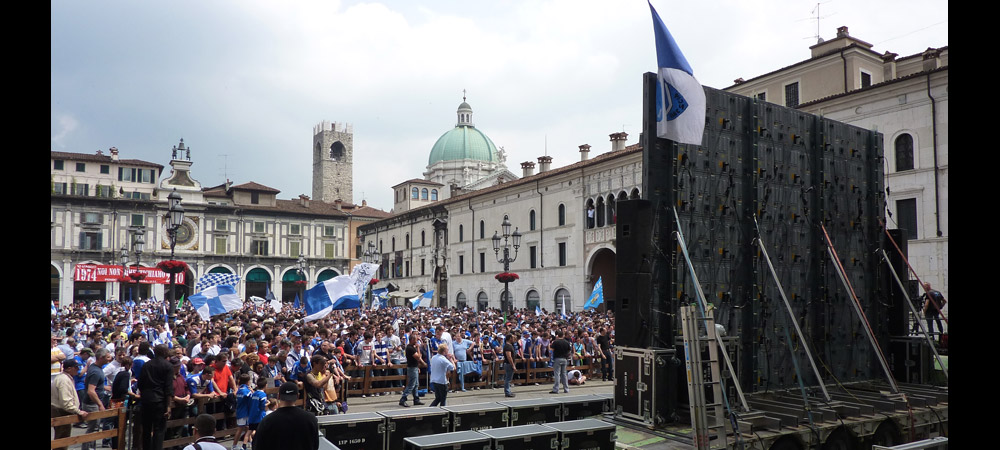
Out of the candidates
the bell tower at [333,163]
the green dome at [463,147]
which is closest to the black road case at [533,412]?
the green dome at [463,147]

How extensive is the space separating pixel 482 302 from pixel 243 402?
45.4 metres

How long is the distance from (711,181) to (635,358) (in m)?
3.29

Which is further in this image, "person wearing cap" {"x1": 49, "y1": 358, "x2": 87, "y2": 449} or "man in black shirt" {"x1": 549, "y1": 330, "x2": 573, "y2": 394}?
"man in black shirt" {"x1": 549, "y1": 330, "x2": 573, "y2": 394}

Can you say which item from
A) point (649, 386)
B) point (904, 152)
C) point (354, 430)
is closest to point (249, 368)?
point (354, 430)

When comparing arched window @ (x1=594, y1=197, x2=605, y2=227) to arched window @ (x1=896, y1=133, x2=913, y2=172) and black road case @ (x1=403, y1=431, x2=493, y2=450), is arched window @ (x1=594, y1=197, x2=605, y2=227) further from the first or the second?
black road case @ (x1=403, y1=431, x2=493, y2=450)

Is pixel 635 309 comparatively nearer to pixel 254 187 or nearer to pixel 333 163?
pixel 254 187

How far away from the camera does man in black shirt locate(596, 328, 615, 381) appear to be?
21.4 m

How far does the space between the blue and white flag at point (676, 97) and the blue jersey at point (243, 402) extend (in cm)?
761

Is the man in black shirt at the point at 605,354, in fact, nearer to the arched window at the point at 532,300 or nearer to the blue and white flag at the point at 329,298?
the blue and white flag at the point at 329,298

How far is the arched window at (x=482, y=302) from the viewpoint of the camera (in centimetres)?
5523

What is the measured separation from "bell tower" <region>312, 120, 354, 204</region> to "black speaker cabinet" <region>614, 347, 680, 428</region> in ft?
355

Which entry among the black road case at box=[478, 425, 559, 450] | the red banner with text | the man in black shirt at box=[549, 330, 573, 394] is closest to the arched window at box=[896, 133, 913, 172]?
the man in black shirt at box=[549, 330, 573, 394]
